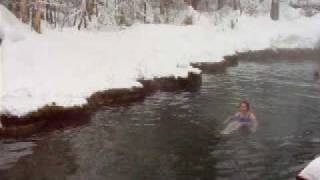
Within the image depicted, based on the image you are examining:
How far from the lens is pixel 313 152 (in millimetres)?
13602

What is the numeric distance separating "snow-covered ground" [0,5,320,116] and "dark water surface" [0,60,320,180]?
148 cm

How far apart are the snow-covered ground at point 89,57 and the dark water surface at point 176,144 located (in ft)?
4.85

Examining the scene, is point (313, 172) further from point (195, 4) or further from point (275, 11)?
point (275, 11)

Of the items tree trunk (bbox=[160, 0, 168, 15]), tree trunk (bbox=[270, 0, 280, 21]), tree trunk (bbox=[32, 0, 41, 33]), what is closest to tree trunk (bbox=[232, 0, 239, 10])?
tree trunk (bbox=[270, 0, 280, 21])

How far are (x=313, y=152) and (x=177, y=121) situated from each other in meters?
4.59

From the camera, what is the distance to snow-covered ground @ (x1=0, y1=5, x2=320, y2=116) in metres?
16.9

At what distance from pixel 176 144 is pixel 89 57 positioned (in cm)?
926

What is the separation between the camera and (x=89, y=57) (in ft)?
72.6

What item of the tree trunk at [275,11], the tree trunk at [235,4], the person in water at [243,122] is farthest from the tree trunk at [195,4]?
the person in water at [243,122]

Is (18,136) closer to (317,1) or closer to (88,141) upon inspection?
(88,141)

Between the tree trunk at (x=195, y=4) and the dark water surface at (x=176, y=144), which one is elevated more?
the tree trunk at (x=195, y=4)

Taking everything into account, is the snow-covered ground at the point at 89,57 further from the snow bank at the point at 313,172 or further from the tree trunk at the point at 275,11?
the tree trunk at the point at 275,11

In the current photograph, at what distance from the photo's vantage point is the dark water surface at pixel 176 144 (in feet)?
38.9

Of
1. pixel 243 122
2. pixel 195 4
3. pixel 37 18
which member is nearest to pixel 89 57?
pixel 37 18
